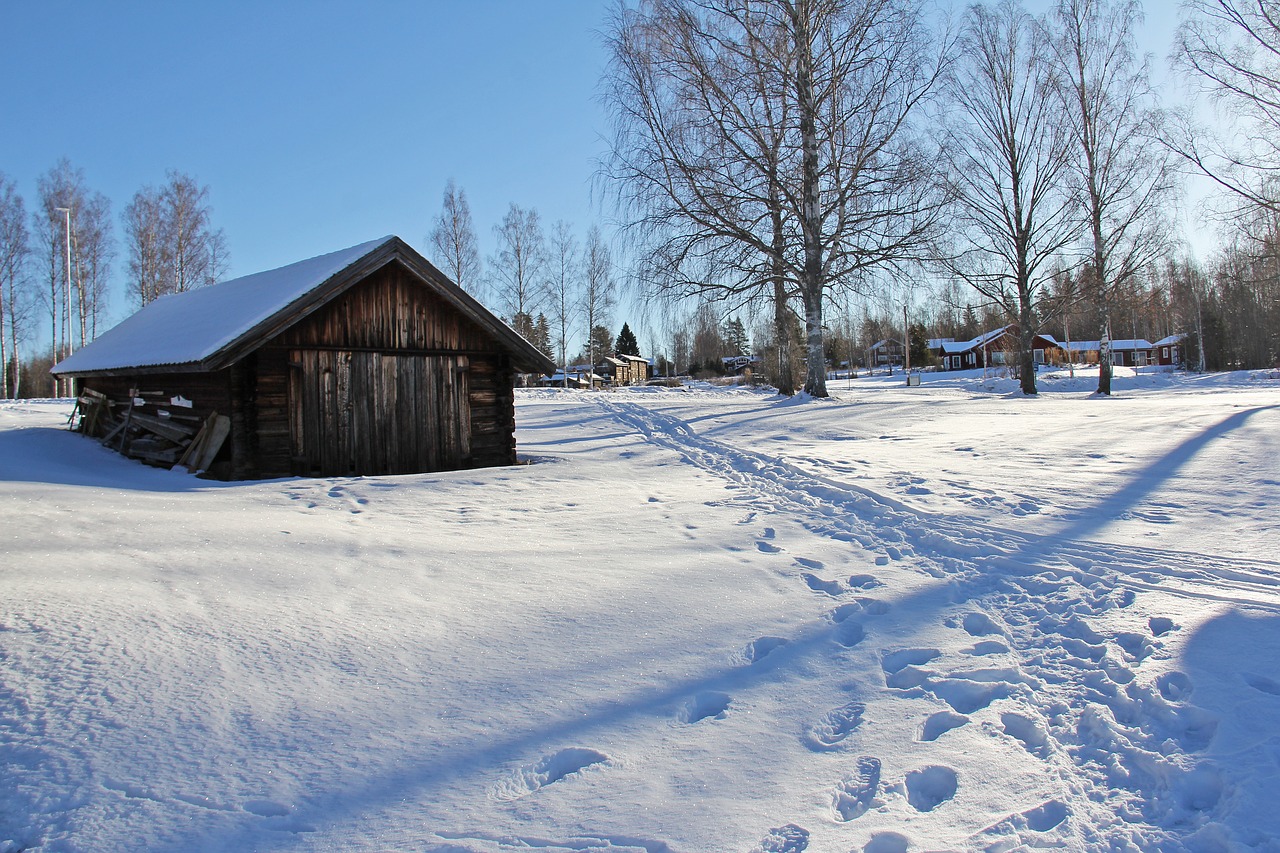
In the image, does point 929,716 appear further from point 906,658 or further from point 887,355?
point 887,355

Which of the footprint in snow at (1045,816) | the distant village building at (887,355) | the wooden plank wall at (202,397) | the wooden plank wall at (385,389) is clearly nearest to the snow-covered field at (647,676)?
the footprint in snow at (1045,816)

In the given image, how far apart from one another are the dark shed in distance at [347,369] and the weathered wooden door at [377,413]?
2cm

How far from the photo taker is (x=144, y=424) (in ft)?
40.9

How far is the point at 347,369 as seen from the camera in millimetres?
11305

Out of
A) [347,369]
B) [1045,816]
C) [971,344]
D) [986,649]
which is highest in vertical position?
[971,344]

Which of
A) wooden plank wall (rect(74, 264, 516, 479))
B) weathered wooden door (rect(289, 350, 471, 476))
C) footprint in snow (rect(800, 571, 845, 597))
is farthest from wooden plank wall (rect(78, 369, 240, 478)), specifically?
footprint in snow (rect(800, 571, 845, 597))

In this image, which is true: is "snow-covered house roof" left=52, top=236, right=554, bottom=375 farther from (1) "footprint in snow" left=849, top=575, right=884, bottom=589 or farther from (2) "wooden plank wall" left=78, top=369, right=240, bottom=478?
(1) "footprint in snow" left=849, top=575, right=884, bottom=589

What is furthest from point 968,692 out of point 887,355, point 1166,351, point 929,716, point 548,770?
point 887,355

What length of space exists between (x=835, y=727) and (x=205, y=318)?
13.4 meters

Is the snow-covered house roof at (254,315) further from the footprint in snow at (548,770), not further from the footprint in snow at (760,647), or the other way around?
the footprint in snow at (548,770)

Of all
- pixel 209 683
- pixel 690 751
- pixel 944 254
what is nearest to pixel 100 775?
pixel 209 683

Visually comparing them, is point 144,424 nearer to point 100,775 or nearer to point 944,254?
point 100,775

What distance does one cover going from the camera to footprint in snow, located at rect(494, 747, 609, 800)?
2.70 meters

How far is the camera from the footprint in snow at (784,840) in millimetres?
2377
